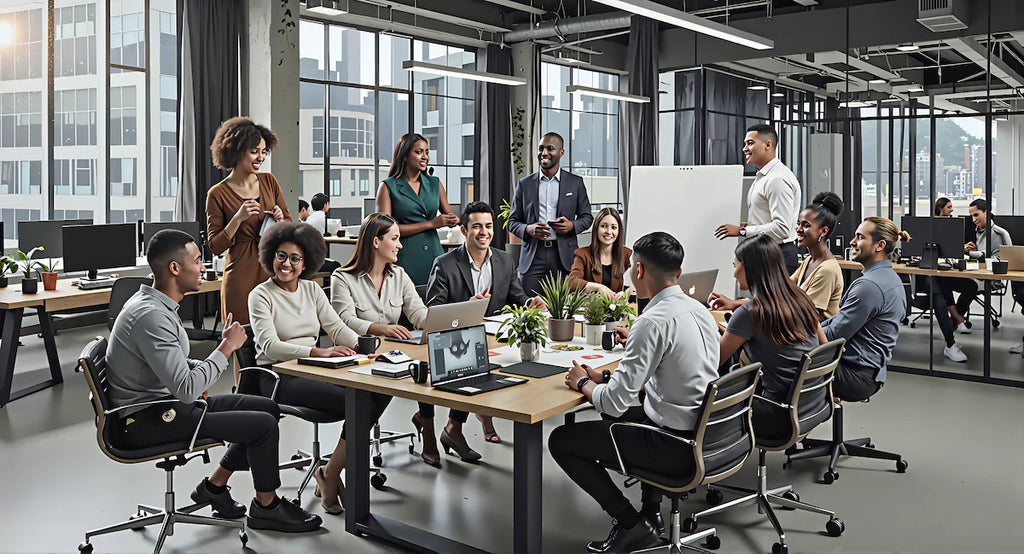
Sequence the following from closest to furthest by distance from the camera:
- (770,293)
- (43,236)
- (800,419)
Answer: (770,293) → (800,419) → (43,236)

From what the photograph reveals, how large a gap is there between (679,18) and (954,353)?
373cm

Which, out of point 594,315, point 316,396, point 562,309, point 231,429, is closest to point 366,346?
point 316,396

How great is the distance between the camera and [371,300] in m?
4.39

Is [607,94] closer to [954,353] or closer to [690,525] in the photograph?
[954,353]

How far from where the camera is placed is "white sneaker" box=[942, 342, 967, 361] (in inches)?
284

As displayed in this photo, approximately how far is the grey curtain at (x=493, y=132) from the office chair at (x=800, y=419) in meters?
8.89

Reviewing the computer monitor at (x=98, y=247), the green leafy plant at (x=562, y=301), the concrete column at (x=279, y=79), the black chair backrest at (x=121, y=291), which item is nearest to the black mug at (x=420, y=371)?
the green leafy plant at (x=562, y=301)

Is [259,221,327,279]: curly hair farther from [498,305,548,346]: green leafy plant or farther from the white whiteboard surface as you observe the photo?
the white whiteboard surface

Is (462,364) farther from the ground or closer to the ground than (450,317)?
closer to the ground

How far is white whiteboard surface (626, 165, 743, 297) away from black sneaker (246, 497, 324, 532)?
13.7ft

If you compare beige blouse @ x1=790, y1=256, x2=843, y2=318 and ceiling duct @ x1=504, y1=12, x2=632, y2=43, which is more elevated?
ceiling duct @ x1=504, y1=12, x2=632, y2=43

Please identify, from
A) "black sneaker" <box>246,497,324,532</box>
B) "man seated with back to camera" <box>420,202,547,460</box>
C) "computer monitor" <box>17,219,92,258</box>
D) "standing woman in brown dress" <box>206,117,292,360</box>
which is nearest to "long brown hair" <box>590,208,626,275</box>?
"man seated with back to camera" <box>420,202,547,460</box>

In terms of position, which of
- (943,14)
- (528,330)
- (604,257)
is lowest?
(528,330)

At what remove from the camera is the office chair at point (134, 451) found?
3.04 metres
